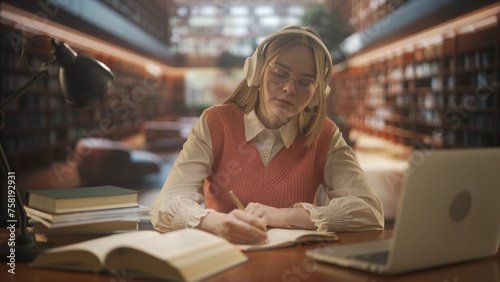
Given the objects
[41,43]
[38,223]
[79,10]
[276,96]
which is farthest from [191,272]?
[41,43]

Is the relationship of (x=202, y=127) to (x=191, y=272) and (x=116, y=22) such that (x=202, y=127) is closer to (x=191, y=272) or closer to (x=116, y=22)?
(x=191, y=272)

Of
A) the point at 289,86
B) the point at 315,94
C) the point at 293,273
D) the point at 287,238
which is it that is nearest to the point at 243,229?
the point at 287,238

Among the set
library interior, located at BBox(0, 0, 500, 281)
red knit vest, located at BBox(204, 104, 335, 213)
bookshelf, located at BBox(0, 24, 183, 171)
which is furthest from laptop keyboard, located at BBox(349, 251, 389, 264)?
bookshelf, located at BBox(0, 24, 183, 171)

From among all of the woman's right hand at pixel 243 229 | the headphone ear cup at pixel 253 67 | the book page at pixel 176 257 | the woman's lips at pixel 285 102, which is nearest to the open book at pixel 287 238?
the woman's right hand at pixel 243 229

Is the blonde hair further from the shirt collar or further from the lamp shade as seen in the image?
the lamp shade

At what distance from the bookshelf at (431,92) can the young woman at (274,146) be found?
12.3 feet

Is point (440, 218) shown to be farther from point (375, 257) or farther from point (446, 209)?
point (375, 257)

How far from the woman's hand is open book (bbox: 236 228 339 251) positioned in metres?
0.03

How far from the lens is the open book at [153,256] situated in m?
0.99

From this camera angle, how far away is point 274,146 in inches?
70.9

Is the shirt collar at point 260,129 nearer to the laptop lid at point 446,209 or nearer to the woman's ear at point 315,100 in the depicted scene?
the woman's ear at point 315,100

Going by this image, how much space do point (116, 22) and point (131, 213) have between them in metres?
5.30

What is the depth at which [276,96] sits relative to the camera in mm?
1700

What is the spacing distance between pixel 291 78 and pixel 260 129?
0.67ft
